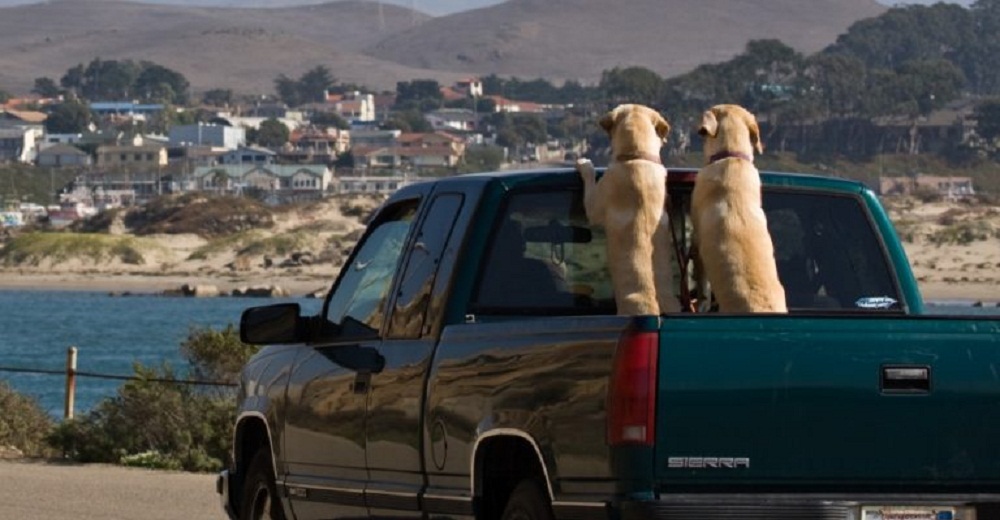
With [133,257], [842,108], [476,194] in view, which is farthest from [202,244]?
[476,194]

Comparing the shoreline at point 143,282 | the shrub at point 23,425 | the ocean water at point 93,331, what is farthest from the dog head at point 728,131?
the shoreline at point 143,282

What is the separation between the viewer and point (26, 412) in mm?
20812

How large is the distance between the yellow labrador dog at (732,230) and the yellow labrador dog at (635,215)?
0.15 meters

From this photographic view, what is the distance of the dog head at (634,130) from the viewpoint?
8.41 metres

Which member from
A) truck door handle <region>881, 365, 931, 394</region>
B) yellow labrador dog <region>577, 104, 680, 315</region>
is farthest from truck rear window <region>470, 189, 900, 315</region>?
truck door handle <region>881, 365, 931, 394</region>

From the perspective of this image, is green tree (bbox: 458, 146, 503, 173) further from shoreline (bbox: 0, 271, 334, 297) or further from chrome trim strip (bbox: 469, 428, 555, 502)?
chrome trim strip (bbox: 469, 428, 555, 502)

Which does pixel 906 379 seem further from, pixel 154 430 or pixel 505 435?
pixel 154 430

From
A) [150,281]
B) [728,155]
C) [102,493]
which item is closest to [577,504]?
[728,155]

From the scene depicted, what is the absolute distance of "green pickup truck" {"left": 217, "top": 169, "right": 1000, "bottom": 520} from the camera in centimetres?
677

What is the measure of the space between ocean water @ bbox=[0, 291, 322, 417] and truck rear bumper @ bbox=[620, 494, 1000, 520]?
2547cm

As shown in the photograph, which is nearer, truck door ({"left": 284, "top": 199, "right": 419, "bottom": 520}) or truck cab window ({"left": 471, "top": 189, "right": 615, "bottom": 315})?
truck cab window ({"left": 471, "top": 189, "right": 615, "bottom": 315})

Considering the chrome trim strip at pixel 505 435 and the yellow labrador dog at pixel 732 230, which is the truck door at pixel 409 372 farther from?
the yellow labrador dog at pixel 732 230

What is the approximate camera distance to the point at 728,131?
8.47 m

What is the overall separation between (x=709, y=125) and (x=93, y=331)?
57355 millimetres
